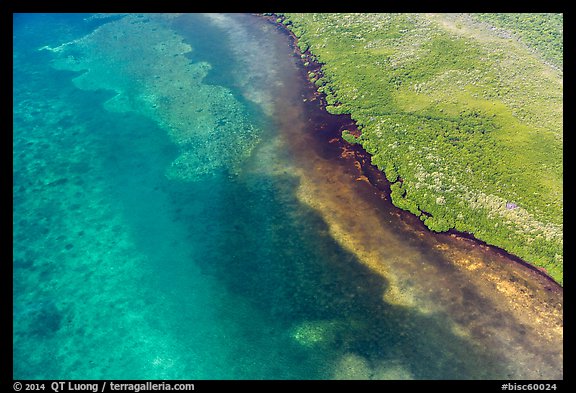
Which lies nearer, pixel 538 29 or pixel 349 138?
pixel 349 138

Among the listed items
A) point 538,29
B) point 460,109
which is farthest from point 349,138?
point 538,29

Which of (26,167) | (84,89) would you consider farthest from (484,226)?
(84,89)

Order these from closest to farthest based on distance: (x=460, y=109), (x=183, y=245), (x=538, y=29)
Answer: (x=183, y=245) < (x=460, y=109) < (x=538, y=29)

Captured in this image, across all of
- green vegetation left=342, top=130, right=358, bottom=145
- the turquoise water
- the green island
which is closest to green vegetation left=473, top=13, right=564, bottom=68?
the green island

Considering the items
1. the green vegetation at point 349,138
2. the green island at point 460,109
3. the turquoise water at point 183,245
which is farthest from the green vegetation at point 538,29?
the turquoise water at point 183,245

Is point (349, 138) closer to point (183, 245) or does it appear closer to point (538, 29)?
point (183, 245)

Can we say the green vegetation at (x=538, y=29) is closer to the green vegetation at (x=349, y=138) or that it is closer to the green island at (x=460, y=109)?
the green island at (x=460, y=109)

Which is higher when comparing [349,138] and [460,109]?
[460,109]
